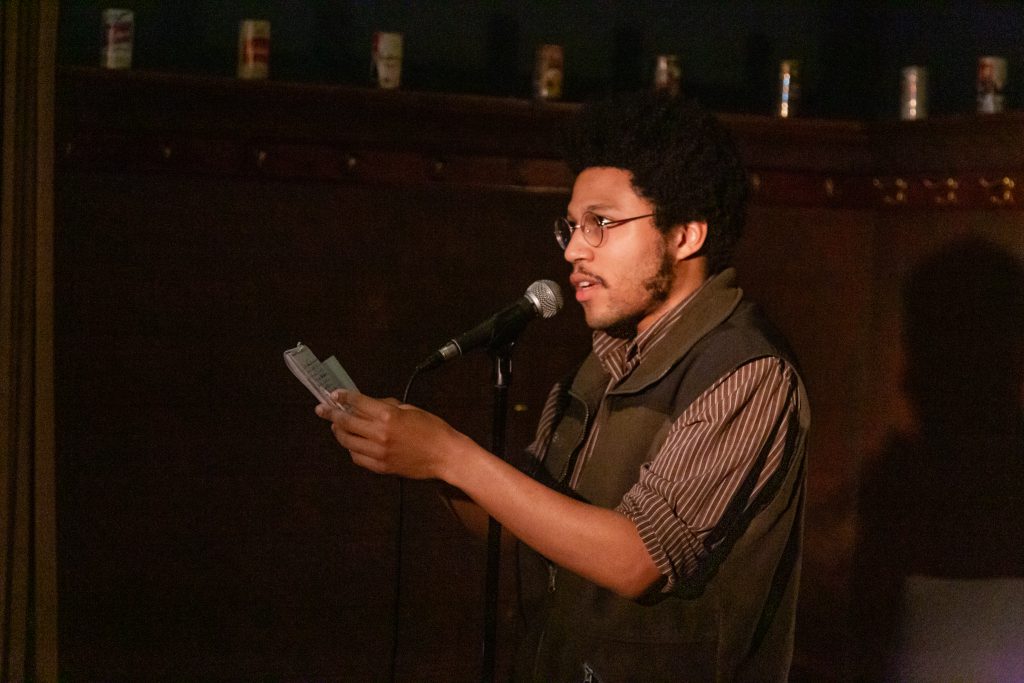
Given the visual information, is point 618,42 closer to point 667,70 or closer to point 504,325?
point 667,70

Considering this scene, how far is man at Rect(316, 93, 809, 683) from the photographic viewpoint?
75.8 inches

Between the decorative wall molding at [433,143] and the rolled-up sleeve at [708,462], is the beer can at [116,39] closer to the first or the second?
the decorative wall molding at [433,143]

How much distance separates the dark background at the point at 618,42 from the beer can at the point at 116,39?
0.13 meters

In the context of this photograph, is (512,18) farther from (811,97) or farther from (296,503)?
(296,503)

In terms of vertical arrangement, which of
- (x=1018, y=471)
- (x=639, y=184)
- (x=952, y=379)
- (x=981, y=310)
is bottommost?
(x=1018, y=471)

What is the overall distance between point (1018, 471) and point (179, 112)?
8.55 feet

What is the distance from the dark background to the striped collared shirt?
200 cm

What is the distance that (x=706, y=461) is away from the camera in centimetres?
192

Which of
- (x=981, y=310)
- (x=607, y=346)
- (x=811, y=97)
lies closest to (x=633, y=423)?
(x=607, y=346)

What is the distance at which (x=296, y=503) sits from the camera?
3.46 meters

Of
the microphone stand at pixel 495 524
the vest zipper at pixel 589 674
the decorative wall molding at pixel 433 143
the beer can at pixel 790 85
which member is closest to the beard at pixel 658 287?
the microphone stand at pixel 495 524

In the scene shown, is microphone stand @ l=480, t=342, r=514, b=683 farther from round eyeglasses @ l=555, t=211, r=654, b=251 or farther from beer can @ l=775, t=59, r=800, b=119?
beer can @ l=775, t=59, r=800, b=119

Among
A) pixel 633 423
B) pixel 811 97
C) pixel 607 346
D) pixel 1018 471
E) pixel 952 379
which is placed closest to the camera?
pixel 633 423

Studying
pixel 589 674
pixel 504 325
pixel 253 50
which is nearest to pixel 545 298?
pixel 504 325
